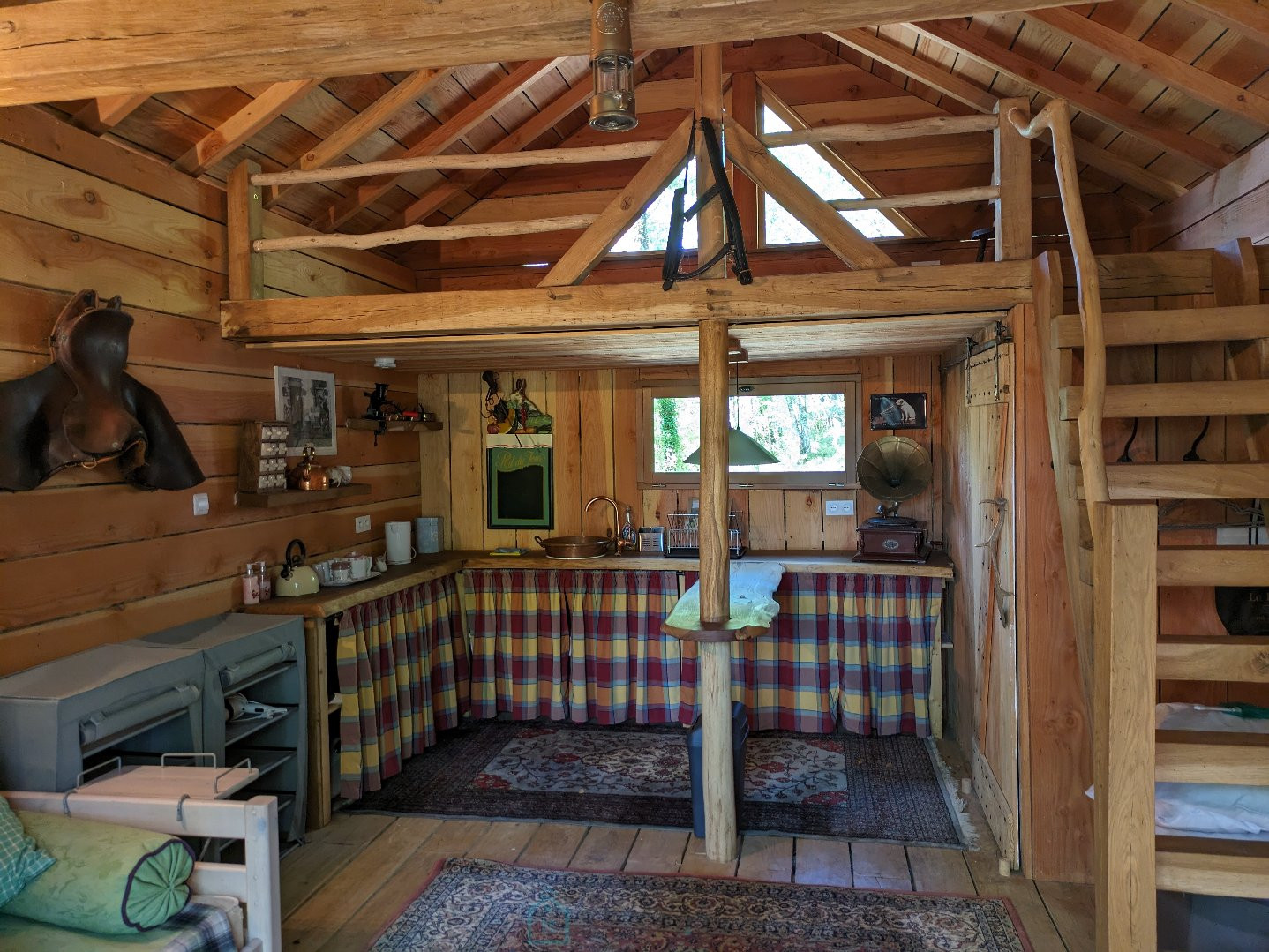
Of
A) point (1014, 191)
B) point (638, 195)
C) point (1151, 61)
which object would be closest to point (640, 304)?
point (638, 195)

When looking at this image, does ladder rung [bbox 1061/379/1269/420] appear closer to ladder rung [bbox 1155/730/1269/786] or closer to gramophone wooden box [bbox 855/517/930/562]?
ladder rung [bbox 1155/730/1269/786]

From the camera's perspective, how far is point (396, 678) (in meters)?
4.41

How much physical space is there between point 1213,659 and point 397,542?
3.90m

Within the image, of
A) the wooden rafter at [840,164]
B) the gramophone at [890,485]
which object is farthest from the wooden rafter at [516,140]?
the gramophone at [890,485]

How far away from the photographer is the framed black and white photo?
4.16m

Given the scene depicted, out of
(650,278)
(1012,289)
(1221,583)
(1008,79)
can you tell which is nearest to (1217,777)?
(1221,583)

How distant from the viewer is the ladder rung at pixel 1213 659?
2.29 meters

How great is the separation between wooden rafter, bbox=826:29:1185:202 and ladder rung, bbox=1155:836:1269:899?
2.86 metres

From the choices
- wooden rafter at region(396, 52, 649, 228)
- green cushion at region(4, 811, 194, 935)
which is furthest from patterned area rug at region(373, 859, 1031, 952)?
wooden rafter at region(396, 52, 649, 228)

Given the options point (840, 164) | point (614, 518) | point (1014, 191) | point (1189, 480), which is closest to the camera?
point (1189, 480)

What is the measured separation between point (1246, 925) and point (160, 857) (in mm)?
2850

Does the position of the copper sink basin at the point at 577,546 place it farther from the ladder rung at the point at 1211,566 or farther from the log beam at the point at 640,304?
the ladder rung at the point at 1211,566

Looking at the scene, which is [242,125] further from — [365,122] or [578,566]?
[578,566]

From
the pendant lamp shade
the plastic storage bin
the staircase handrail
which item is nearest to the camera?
the staircase handrail
